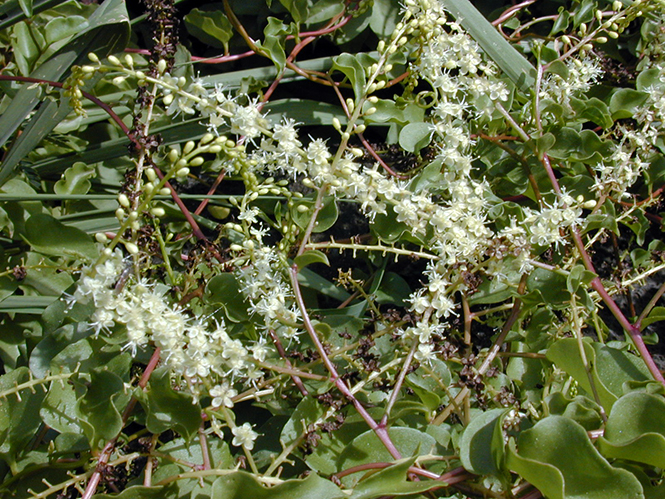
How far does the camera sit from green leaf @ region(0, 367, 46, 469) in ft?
2.95

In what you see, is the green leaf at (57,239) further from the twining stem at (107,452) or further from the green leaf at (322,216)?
the green leaf at (322,216)

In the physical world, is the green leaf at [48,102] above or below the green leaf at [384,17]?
above

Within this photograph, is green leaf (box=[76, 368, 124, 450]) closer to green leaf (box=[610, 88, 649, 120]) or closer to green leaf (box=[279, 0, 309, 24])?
green leaf (box=[279, 0, 309, 24])

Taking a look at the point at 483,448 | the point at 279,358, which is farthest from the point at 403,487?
the point at 279,358

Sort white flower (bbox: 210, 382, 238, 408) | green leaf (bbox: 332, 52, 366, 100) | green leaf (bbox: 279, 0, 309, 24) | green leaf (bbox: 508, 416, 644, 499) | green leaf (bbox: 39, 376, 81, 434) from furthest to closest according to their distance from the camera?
green leaf (bbox: 279, 0, 309, 24) < green leaf (bbox: 332, 52, 366, 100) < green leaf (bbox: 39, 376, 81, 434) < white flower (bbox: 210, 382, 238, 408) < green leaf (bbox: 508, 416, 644, 499)

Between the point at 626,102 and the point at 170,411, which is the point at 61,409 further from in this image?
the point at 626,102

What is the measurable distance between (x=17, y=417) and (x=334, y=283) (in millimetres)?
715

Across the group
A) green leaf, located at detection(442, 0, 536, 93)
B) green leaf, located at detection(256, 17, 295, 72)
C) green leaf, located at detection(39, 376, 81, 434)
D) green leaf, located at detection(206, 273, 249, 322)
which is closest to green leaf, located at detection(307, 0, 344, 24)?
green leaf, located at detection(256, 17, 295, 72)

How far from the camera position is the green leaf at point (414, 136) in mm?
1127

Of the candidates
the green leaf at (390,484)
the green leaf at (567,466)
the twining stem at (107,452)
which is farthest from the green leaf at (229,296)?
the green leaf at (567,466)

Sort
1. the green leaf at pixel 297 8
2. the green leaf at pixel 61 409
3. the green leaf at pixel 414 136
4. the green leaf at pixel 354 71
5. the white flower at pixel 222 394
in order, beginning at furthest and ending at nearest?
1. the green leaf at pixel 297 8
2. the green leaf at pixel 414 136
3. the green leaf at pixel 354 71
4. the green leaf at pixel 61 409
5. the white flower at pixel 222 394

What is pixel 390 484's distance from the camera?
71 centimetres

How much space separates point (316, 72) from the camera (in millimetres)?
1300

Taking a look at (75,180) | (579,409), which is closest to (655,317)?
(579,409)
